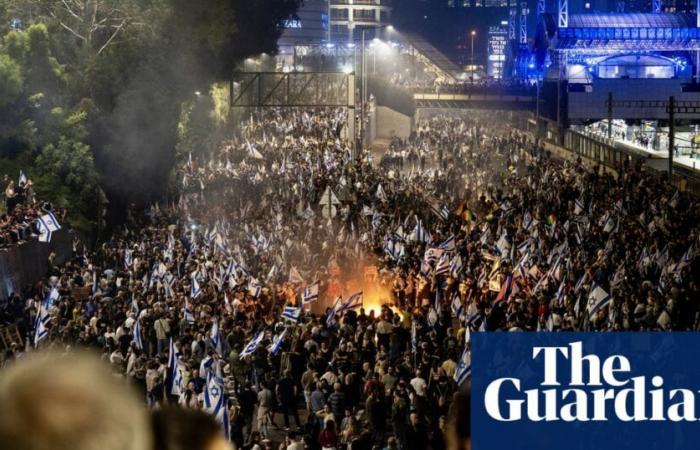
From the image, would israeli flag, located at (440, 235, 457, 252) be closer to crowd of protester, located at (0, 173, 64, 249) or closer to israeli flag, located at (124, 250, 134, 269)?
israeli flag, located at (124, 250, 134, 269)

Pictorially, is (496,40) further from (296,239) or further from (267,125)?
(296,239)

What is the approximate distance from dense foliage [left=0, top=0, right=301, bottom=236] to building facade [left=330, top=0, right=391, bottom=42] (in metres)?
118

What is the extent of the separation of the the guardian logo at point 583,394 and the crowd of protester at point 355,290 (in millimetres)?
2309

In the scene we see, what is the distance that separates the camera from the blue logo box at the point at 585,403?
787 cm

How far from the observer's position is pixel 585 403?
822 cm

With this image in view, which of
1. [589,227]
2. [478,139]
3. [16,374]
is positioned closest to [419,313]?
[589,227]

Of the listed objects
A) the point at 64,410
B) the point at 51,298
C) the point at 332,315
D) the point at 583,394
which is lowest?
the point at 51,298

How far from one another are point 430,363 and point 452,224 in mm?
13990

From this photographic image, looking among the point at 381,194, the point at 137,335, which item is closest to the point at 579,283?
the point at 137,335

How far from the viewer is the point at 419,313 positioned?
19047 millimetres

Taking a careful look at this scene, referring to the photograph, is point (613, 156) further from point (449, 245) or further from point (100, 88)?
point (449, 245)

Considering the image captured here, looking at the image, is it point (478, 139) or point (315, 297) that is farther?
point (478, 139)

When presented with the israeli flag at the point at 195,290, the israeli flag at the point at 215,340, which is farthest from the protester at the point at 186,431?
the israeli flag at the point at 195,290

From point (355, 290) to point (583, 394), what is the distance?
16.1m
